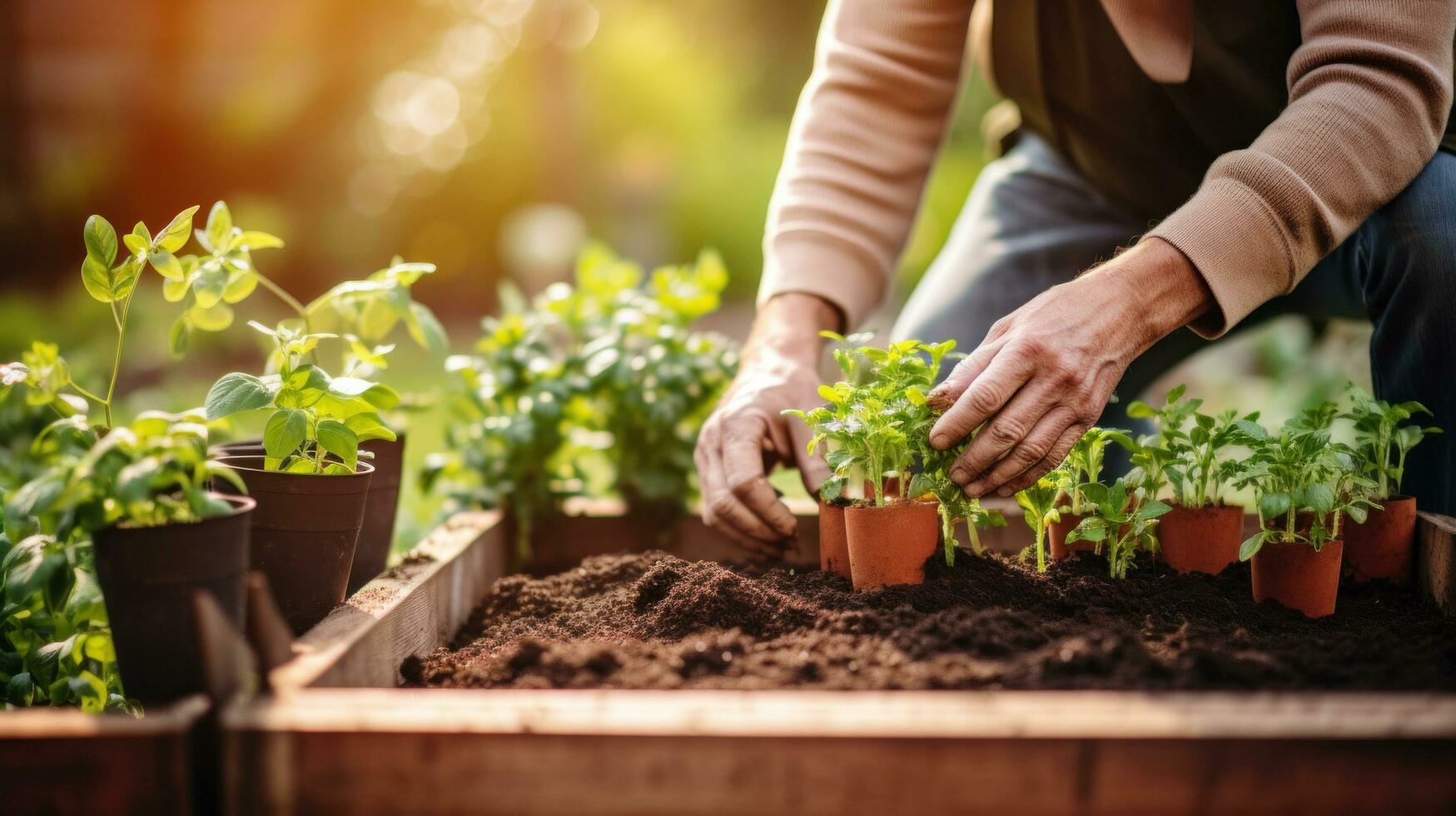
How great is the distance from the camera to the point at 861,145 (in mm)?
2078

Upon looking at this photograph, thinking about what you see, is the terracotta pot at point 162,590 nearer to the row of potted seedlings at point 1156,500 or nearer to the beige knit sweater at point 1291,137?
the row of potted seedlings at point 1156,500

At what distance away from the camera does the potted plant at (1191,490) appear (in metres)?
1.51

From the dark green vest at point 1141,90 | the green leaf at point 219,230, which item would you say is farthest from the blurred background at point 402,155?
the green leaf at point 219,230

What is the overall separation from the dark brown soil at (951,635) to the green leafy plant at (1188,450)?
14 cm

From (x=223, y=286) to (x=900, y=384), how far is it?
969mm

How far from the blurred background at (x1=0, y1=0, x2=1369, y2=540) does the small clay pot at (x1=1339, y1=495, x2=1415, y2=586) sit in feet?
5.00

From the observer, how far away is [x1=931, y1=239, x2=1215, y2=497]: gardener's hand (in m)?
1.31

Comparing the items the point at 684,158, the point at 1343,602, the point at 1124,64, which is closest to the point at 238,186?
the point at 684,158

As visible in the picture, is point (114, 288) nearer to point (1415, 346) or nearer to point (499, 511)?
point (499, 511)

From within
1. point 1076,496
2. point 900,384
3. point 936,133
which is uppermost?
point 936,133

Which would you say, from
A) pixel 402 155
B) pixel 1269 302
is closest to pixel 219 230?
pixel 1269 302

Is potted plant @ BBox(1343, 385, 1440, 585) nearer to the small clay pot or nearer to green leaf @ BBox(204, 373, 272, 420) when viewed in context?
the small clay pot

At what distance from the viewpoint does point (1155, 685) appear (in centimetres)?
104

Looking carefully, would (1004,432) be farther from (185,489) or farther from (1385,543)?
(185,489)
